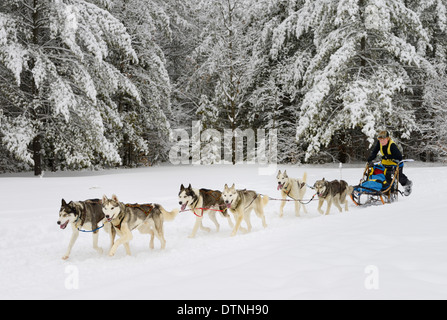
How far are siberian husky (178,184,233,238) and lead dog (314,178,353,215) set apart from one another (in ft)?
7.47

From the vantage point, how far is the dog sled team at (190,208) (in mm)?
5336

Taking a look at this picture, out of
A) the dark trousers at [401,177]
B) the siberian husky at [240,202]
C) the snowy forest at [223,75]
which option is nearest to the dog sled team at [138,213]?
the siberian husky at [240,202]

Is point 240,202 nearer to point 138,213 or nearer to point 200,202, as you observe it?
point 200,202

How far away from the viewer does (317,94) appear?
14750mm

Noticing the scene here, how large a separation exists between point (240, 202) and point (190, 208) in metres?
0.98

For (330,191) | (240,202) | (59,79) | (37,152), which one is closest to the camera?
(240,202)

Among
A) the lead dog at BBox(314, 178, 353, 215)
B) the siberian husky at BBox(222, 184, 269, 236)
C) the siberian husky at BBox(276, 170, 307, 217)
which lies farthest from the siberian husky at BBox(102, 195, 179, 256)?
the lead dog at BBox(314, 178, 353, 215)

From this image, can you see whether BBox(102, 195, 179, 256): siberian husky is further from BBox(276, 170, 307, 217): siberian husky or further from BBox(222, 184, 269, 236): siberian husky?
BBox(276, 170, 307, 217): siberian husky

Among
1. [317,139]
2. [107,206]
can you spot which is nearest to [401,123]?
[317,139]

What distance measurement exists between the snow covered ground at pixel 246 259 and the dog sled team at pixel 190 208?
0.31 meters

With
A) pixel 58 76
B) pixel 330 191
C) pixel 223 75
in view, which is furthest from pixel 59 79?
pixel 223 75

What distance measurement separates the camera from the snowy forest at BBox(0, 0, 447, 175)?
13.2 m

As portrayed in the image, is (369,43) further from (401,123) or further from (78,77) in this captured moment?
(78,77)

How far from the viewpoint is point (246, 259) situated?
4477mm
